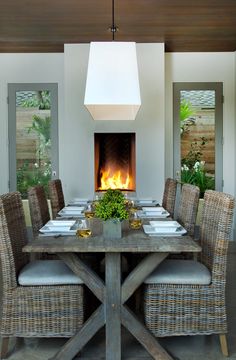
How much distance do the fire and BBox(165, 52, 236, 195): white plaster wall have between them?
0.66 meters

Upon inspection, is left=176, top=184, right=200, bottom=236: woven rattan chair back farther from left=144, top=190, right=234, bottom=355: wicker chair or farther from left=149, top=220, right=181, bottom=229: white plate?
left=144, top=190, right=234, bottom=355: wicker chair

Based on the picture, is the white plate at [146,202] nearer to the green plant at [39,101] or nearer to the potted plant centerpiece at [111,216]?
the potted plant centerpiece at [111,216]

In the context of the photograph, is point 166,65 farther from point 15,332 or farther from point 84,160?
point 15,332

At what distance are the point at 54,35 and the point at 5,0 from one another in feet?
3.63

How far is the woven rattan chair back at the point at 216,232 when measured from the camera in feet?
8.25

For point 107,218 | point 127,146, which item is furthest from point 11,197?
point 127,146

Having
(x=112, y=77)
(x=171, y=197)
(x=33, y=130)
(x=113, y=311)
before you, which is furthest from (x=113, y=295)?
(x=33, y=130)

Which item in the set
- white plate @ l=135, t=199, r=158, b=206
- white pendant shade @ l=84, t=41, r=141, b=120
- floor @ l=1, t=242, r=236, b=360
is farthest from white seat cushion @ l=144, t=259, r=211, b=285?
white plate @ l=135, t=199, r=158, b=206

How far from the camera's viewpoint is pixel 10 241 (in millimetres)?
2518

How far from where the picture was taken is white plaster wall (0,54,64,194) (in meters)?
5.99

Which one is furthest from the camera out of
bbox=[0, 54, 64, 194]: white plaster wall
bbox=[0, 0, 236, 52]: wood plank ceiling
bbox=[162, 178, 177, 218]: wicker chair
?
bbox=[0, 54, 64, 194]: white plaster wall

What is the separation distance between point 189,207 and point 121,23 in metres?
2.55

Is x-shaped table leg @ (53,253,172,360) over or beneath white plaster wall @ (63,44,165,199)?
beneath

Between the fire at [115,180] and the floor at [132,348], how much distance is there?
10.2ft
